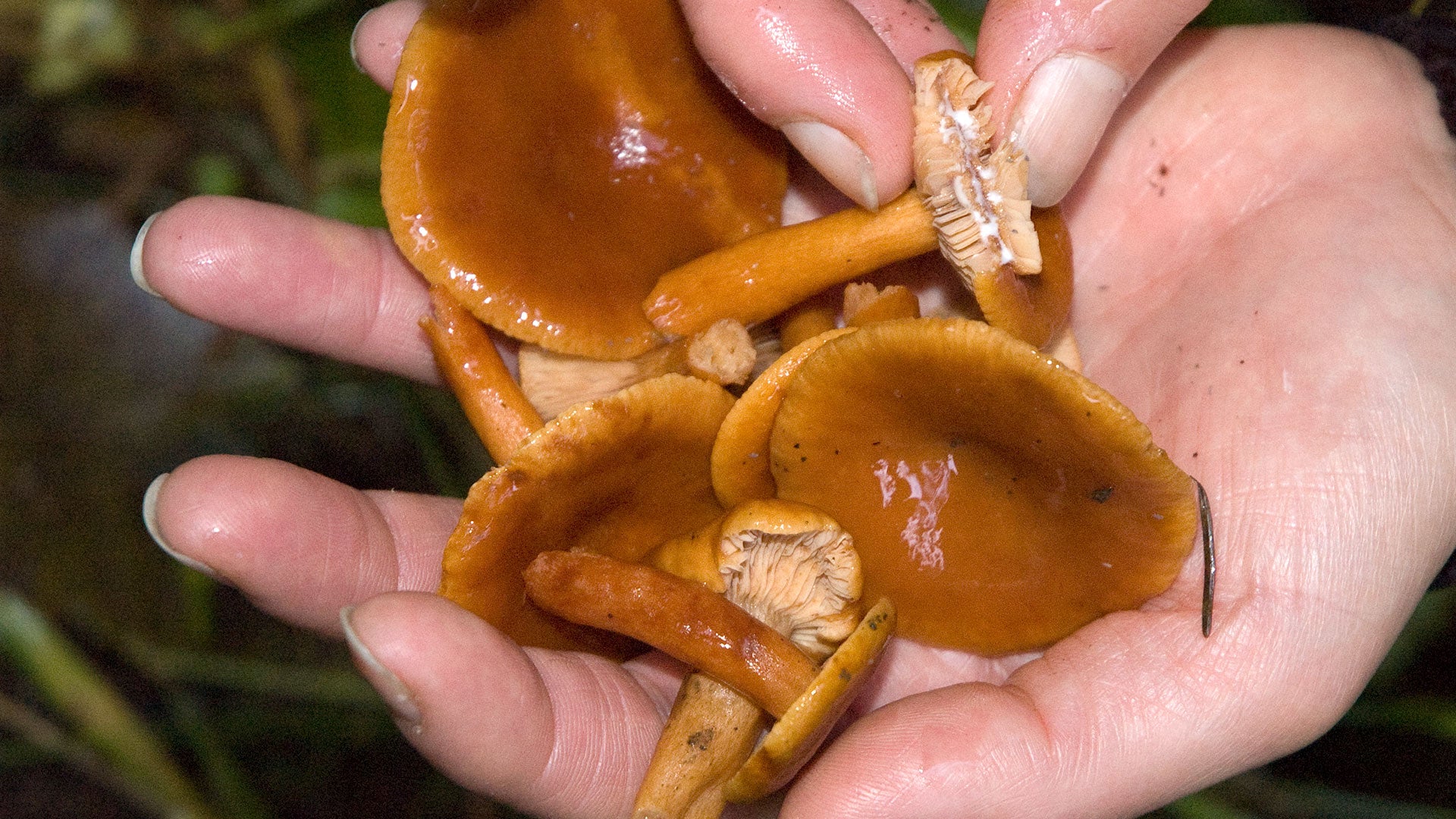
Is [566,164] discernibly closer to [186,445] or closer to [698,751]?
[698,751]

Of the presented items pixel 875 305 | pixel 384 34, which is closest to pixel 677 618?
pixel 875 305

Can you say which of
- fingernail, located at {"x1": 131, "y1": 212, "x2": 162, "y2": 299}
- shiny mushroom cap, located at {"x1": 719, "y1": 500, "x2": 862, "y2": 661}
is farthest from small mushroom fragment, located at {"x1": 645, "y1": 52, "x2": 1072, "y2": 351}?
fingernail, located at {"x1": 131, "y1": 212, "x2": 162, "y2": 299}

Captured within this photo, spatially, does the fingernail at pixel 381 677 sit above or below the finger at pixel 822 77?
below

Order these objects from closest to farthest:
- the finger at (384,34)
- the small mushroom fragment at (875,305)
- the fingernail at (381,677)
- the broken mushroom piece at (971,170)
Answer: the fingernail at (381,677) → the broken mushroom piece at (971,170) → the small mushroom fragment at (875,305) → the finger at (384,34)

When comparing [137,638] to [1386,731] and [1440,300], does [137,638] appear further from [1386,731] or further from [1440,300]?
[1386,731]

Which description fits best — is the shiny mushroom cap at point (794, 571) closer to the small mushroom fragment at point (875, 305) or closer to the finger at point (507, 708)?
the finger at point (507, 708)

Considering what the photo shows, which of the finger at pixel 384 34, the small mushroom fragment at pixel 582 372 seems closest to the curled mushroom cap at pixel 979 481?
the small mushroom fragment at pixel 582 372
